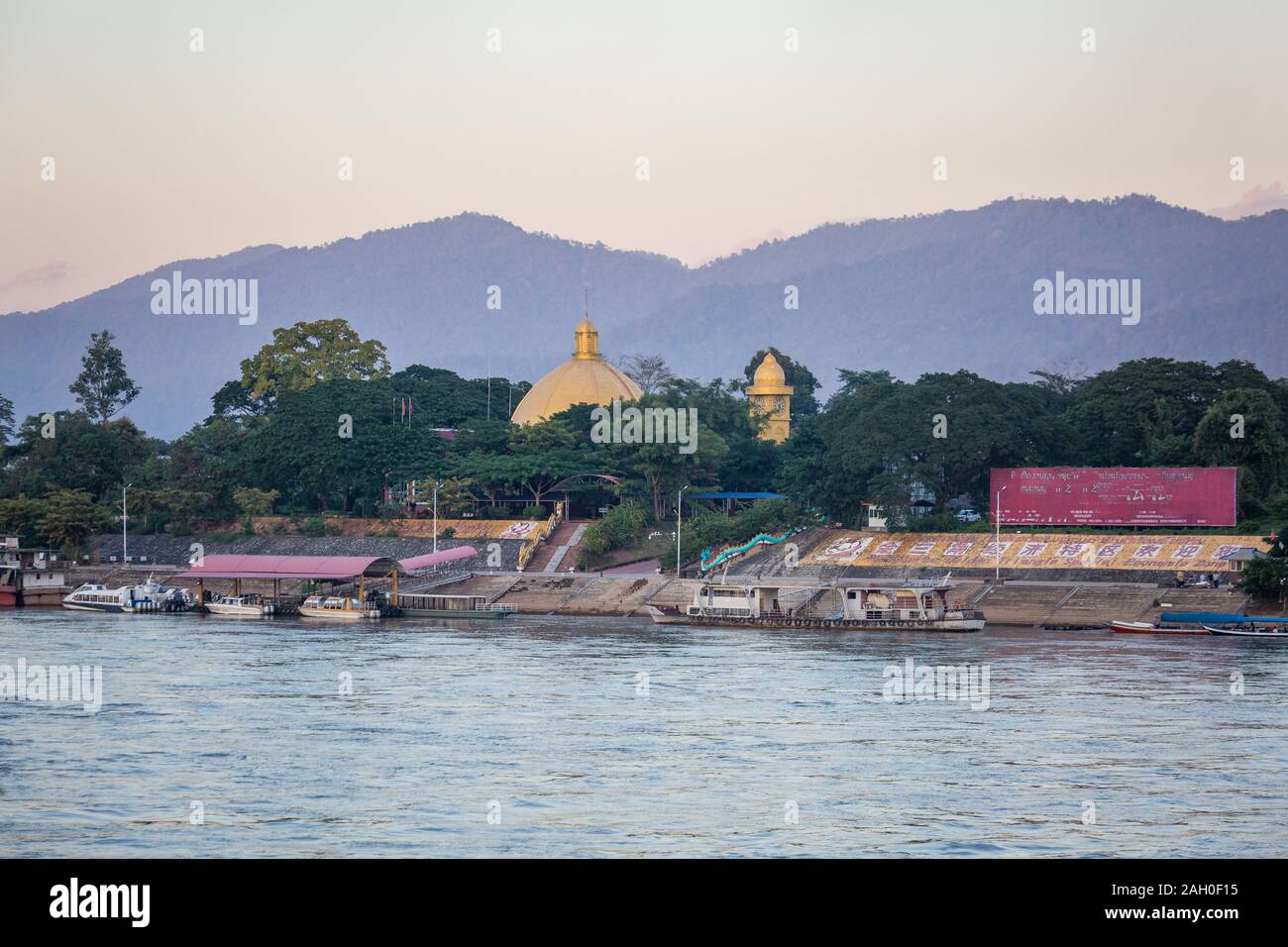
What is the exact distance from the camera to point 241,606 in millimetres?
81375

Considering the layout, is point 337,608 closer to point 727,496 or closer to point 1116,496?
point 727,496

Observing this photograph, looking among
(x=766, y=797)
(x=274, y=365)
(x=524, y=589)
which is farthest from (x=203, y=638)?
(x=274, y=365)

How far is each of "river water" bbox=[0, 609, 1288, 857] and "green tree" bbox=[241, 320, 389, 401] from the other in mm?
70281

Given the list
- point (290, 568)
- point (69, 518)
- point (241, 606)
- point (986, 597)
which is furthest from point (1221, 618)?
point (69, 518)

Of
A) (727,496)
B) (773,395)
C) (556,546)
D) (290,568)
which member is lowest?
(290,568)

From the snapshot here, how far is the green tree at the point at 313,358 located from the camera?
129500mm

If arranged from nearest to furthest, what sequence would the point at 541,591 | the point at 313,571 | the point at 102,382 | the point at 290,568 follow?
the point at 313,571
the point at 290,568
the point at 541,591
the point at 102,382

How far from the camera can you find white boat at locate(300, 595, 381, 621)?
258ft

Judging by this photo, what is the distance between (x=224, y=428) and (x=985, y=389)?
54951 mm

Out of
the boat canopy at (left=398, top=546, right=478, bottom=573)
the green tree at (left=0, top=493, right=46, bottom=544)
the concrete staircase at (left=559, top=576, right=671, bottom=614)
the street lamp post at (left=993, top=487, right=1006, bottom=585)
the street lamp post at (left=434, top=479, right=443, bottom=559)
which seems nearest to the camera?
the street lamp post at (left=993, top=487, right=1006, bottom=585)

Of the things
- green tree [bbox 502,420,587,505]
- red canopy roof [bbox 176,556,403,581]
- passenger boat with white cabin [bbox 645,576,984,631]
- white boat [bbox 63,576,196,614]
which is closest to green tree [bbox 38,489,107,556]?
white boat [bbox 63,576,196,614]

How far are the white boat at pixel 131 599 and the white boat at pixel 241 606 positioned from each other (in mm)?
1998

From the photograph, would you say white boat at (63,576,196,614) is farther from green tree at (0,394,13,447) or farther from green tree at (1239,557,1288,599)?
green tree at (1239,557,1288,599)

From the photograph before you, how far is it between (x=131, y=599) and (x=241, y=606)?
6.76m
